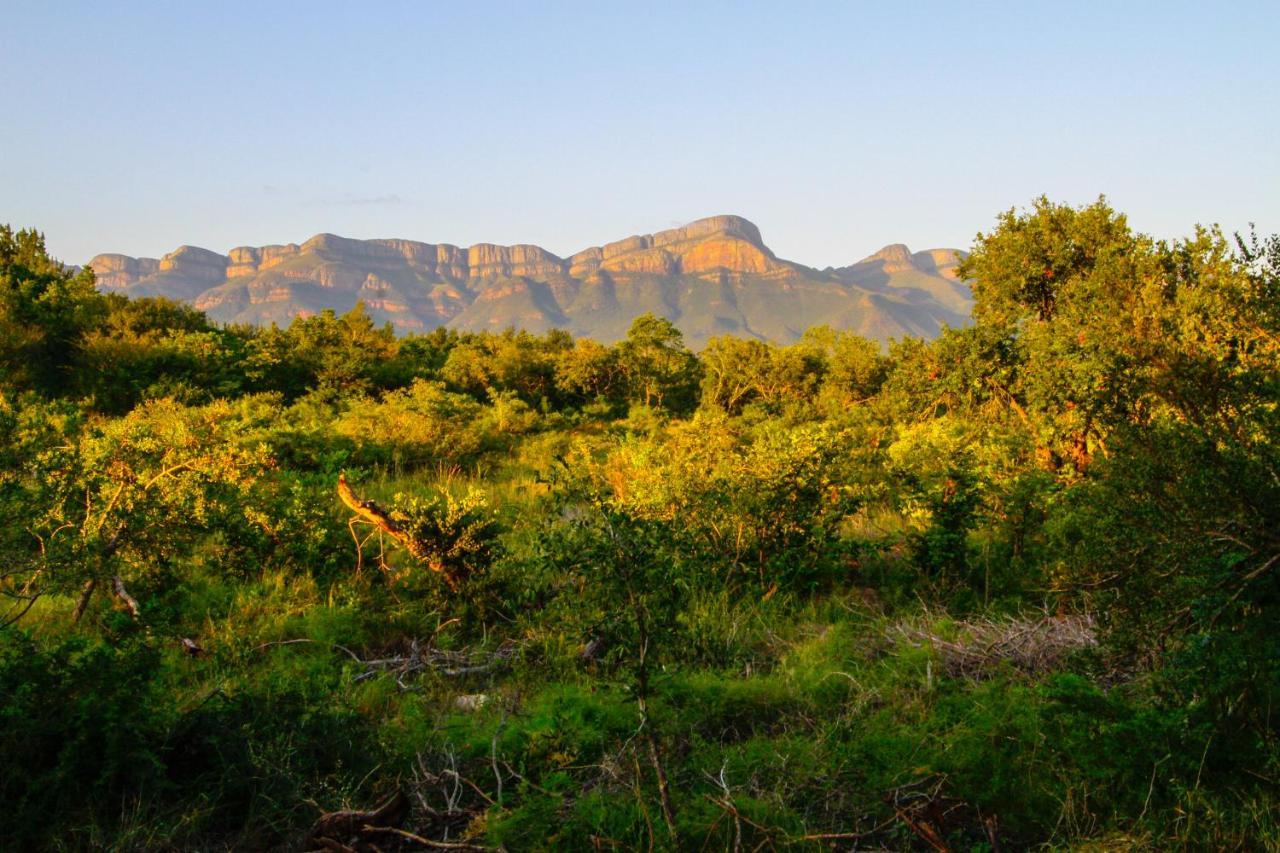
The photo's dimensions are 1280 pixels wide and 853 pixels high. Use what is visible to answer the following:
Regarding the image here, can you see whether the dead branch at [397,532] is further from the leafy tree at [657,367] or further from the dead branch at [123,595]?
the leafy tree at [657,367]

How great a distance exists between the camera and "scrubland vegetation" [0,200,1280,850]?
333 cm

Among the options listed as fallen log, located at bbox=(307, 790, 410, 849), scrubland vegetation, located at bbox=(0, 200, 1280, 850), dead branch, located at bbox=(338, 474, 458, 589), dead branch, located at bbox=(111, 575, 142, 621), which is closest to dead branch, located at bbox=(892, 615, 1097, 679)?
scrubland vegetation, located at bbox=(0, 200, 1280, 850)

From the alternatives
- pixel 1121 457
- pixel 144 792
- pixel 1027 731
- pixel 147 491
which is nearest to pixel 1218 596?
pixel 1121 457

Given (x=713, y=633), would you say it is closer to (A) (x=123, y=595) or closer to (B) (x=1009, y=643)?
(B) (x=1009, y=643)

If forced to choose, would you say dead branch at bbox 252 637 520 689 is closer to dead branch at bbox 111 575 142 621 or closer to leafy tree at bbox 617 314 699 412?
dead branch at bbox 111 575 142 621

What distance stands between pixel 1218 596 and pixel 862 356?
21489 millimetres

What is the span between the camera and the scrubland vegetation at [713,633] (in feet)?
10.9

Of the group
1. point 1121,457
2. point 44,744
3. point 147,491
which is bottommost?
point 44,744

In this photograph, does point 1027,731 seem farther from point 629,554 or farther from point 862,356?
point 862,356

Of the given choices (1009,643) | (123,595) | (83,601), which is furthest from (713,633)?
(83,601)

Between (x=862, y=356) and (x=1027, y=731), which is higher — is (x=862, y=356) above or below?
above

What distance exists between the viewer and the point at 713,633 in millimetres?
5906

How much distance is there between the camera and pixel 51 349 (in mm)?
18250

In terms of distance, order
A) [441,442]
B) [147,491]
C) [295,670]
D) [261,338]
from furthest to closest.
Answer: [261,338]
[441,442]
[147,491]
[295,670]
